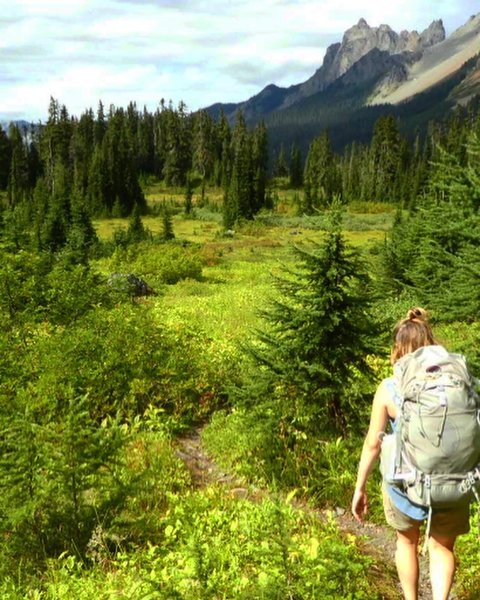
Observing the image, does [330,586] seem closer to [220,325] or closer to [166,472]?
[166,472]

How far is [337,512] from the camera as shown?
6488 mm

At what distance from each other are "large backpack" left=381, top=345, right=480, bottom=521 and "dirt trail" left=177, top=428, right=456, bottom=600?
1.85 meters

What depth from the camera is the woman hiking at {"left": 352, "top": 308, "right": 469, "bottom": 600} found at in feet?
12.1

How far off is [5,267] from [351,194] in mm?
94958

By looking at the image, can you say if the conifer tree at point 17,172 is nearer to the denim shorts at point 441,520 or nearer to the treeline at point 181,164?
the treeline at point 181,164

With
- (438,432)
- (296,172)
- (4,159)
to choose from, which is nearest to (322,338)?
(438,432)

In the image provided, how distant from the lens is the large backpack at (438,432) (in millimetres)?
3375

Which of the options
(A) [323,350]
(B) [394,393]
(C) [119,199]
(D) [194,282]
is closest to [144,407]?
(A) [323,350]

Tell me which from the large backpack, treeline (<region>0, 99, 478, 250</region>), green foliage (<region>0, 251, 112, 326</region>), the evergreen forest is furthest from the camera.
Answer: treeline (<region>0, 99, 478, 250</region>)

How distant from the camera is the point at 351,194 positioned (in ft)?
335

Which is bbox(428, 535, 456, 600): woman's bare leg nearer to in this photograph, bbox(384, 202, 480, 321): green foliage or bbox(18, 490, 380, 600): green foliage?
bbox(18, 490, 380, 600): green foliage

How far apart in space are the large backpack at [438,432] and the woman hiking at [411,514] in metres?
0.18

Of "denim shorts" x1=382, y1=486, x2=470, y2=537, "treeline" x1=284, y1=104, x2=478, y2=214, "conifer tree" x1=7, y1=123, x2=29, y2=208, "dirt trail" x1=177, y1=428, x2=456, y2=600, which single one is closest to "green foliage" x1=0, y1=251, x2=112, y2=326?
"dirt trail" x1=177, y1=428, x2=456, y2=600

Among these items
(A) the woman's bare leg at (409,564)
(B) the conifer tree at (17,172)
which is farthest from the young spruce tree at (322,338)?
(B) the conifer tree at (17,172)
